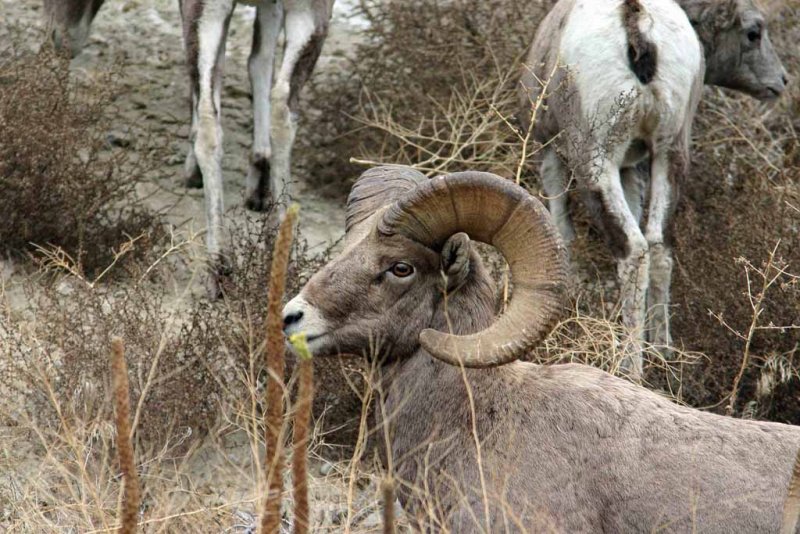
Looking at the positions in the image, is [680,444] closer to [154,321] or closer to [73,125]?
[154,321]

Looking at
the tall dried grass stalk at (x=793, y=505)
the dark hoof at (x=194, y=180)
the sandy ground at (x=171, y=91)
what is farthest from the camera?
the dark hoof at (x=194, y=180)

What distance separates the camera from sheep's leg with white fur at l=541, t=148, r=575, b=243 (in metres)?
8.05

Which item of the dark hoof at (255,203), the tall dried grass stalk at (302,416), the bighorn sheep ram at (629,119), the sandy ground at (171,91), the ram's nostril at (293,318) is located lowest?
the sandy ground at (171,91)

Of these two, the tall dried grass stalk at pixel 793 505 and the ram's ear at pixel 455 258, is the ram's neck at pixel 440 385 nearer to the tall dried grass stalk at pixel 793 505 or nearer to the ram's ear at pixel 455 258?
the ram's ear at pixel 455 258

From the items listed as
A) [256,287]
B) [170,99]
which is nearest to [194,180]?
[170,99]

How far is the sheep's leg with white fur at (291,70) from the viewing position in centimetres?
858

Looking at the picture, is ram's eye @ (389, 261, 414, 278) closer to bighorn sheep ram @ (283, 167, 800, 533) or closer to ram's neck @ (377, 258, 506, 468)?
bighorn sheep ram @ (283, 167, 800, 533)

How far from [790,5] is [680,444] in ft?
21.7

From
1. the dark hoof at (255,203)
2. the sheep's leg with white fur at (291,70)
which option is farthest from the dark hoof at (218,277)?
the dark hoof at (255,203)

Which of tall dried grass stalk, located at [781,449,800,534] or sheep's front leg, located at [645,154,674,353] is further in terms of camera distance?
sheep's front leg, located at [645,154,674,353]

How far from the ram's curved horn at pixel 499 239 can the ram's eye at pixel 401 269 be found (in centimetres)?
10

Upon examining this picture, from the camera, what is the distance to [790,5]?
10469mm

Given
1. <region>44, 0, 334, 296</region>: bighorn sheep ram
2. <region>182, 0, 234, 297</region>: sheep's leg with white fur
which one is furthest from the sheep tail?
<region>182, 0, 234, 297</region>: sheep's leg with white fur

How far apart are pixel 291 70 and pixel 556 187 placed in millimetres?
1768
